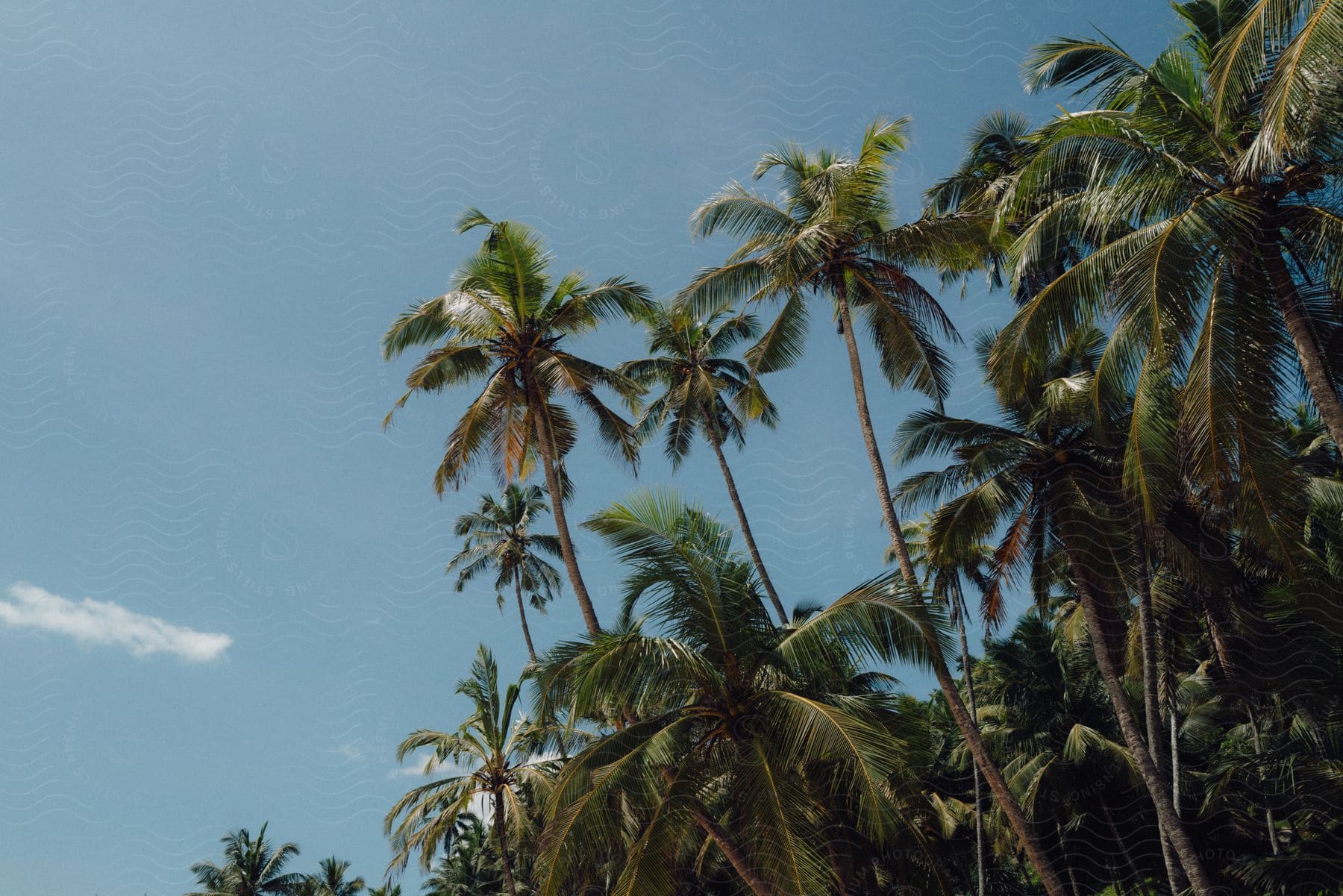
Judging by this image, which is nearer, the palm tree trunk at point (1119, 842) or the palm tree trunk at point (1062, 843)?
the palm tree trunk at point (1119, 842)

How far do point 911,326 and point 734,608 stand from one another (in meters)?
5.53

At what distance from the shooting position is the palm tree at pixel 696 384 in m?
24.5

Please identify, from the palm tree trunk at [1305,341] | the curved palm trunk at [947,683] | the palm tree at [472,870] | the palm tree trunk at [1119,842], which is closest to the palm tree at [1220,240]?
the palm tree trunk at [1305,341]

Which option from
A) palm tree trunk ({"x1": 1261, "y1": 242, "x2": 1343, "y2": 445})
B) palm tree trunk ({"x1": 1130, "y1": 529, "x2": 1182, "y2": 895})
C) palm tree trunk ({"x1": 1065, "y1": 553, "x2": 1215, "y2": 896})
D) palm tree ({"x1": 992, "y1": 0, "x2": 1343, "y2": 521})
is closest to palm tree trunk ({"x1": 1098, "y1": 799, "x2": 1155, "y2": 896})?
palm tree trunk ({"x1": 1130, "y1": 529, "x2": 1182, "y2": 895})

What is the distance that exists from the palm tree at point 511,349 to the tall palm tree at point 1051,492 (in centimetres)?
553

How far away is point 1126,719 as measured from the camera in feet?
48.0

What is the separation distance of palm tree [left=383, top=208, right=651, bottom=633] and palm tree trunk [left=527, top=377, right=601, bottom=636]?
2 cm

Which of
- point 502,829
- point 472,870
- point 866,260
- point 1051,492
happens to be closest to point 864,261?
point 866,260

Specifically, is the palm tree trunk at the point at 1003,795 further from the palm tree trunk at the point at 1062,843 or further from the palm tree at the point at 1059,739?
the palm tree trunk at the point at 1062,843

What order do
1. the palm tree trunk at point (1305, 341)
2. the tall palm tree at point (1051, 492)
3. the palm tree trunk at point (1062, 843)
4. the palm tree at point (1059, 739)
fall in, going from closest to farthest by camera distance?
the palm tree trunk at point (1305, 341)
the tall palm tree at point (1051, 492)
the palm tree at point (1059, 739)
the palm tree trunk at point (1062, 843)

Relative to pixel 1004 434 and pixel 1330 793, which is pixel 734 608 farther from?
pixel 1330 793

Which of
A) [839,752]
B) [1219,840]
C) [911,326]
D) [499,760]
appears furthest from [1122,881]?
[839,752]

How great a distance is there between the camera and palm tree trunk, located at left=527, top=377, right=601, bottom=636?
1518 cm

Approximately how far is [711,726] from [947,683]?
2.94m
